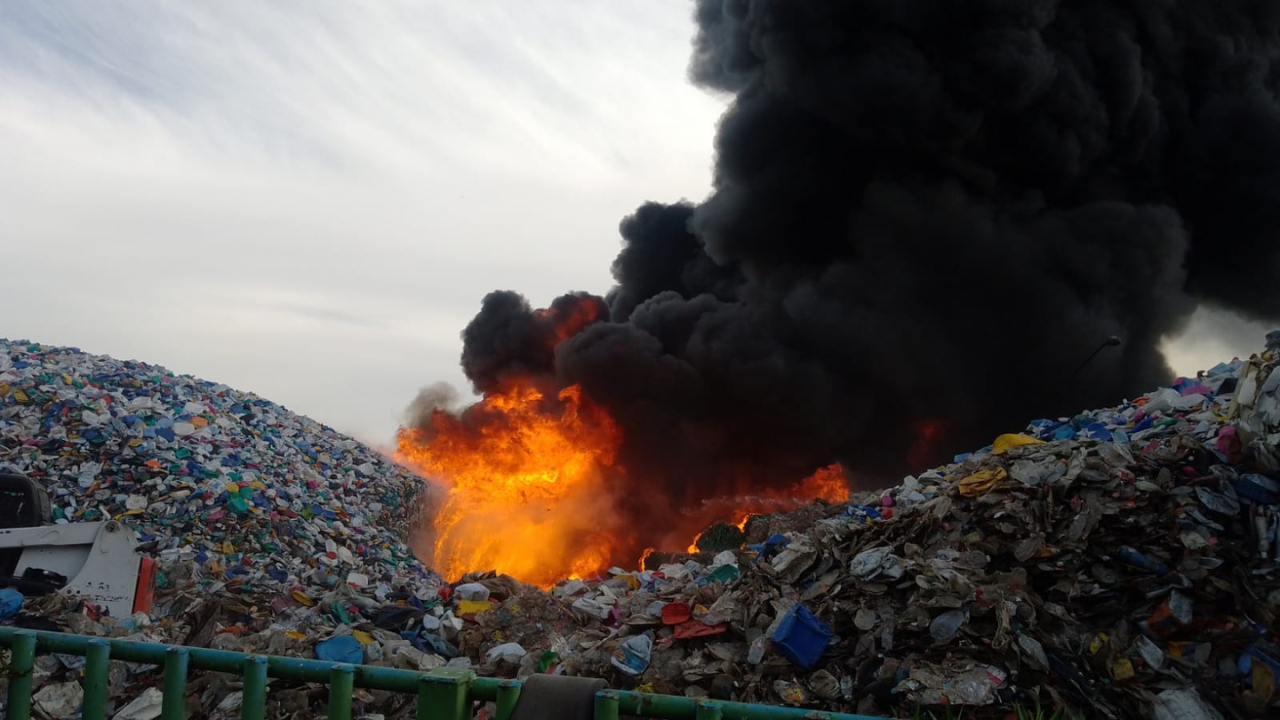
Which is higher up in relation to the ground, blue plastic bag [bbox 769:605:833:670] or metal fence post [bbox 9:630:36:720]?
blue plastic bag [bbox 769:605:833:670]

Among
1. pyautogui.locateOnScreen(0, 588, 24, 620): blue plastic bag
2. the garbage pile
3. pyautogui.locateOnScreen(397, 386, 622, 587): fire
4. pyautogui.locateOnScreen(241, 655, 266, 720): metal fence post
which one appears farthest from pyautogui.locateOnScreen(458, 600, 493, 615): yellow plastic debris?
pyautogui.locateOnScreen(397, 386, 622, 587): fire

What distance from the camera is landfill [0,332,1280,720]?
18.1 feet

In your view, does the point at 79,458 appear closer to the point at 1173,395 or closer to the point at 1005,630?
the point at 1005,630

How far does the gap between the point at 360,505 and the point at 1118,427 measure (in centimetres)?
1150

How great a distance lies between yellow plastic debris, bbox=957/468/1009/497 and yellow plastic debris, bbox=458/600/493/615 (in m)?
4.95

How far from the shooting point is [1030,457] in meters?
8.28

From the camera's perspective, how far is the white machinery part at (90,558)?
7.79 m

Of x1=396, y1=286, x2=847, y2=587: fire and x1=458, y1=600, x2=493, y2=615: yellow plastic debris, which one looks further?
x1=396, y1=286, x2=847, y2=587: fire

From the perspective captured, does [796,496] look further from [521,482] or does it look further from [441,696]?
[441,696]

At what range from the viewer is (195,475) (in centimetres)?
1229

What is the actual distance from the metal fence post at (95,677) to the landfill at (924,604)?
2.81m

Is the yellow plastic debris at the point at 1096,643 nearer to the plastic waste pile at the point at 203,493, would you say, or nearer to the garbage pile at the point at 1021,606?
Answer: the garbage pile at the point at 1021,606

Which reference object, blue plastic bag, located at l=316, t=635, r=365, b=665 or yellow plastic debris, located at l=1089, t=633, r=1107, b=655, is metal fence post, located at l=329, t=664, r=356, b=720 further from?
yellow plastic debris, located at l=1089, t=633, r=1107, b=655

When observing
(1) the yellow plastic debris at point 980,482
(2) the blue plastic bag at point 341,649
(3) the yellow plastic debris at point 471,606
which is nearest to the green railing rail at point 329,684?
(2) the blue plastic bag at point 341,649
